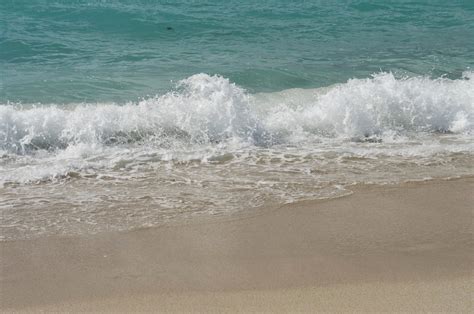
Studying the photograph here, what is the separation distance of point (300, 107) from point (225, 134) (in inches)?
54.7

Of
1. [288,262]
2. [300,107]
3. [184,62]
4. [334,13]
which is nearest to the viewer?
[288,262]

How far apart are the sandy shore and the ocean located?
0.31 meters

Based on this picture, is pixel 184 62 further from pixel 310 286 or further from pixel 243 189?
pixel 310 286

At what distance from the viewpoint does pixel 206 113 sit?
7.16 metres

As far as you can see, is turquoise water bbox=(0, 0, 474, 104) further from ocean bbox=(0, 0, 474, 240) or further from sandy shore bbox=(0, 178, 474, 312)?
sandy shore bbox=(0, 178, 474, 312)

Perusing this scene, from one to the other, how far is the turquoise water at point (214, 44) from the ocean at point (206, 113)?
4 cm

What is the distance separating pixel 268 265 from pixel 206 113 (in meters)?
3.55

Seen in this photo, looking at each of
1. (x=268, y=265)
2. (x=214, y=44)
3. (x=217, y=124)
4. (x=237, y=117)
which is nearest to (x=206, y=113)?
(x=217, y=124)

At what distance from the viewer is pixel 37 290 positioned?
3.55 metres

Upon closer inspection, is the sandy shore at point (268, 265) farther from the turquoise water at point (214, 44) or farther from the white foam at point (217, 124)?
the turquoise water at point (214, 44)

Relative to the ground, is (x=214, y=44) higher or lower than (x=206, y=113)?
higher

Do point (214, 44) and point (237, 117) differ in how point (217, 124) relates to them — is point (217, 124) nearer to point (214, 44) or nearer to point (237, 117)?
point (237, 117)

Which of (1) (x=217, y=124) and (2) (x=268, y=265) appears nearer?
(2) (x=268, y=265)

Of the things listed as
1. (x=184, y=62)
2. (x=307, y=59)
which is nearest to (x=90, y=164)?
(x=184, y=62)
